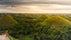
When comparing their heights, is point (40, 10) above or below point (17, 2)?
below

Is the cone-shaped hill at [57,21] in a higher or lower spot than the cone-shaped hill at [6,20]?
lower

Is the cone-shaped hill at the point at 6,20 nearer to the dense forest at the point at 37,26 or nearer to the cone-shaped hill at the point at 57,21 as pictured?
the dense forest at the point at 37,26

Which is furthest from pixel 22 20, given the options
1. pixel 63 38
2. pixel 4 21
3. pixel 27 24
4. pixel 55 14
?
pixel 63 38

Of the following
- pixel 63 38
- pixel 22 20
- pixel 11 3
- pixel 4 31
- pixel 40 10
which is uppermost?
pixel 11 3

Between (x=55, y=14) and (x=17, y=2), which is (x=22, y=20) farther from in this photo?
(x=55, y=14)

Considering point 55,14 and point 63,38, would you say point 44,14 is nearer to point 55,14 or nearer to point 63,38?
point 55,14

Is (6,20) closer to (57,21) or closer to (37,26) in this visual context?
(37,26)

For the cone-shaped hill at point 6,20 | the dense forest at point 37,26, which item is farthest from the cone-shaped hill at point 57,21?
the cone-shaped hill at point 6,20
